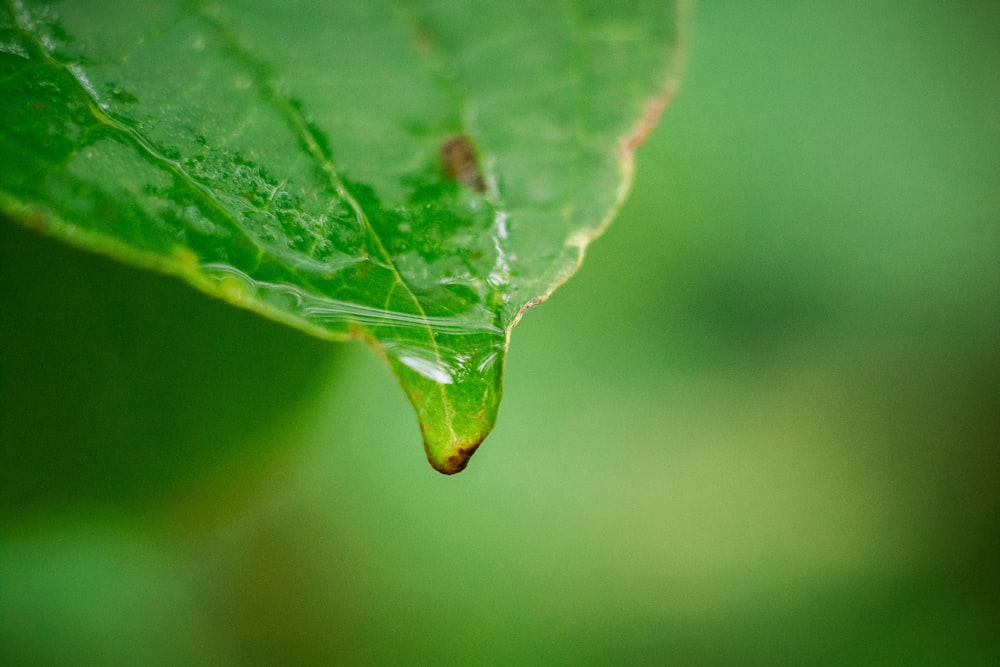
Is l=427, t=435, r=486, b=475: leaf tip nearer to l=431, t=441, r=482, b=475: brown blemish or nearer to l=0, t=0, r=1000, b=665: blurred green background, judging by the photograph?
l=431, t=441, r=482, b=475: brown blemish

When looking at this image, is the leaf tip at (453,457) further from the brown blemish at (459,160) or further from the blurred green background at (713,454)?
the blurred green background at (713,454)

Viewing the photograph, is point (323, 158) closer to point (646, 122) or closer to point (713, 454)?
point (646, 122)

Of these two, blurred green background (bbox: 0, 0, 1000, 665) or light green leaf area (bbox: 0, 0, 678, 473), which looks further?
blurred green background (bbox: 0, 0, 1000, 665)

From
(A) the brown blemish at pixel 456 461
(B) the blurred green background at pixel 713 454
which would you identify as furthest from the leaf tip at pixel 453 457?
(B) the blurred green background at pixel 713 454

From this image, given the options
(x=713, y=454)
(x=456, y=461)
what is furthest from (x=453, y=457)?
(x=713, y=454)

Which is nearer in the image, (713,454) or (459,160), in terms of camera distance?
(459,160)

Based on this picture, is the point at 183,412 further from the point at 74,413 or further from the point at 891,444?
the point at 891,444

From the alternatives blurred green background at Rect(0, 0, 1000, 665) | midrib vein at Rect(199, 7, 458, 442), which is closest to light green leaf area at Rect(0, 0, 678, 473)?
midrib vein at Rect(199, 7, 458, 442)
